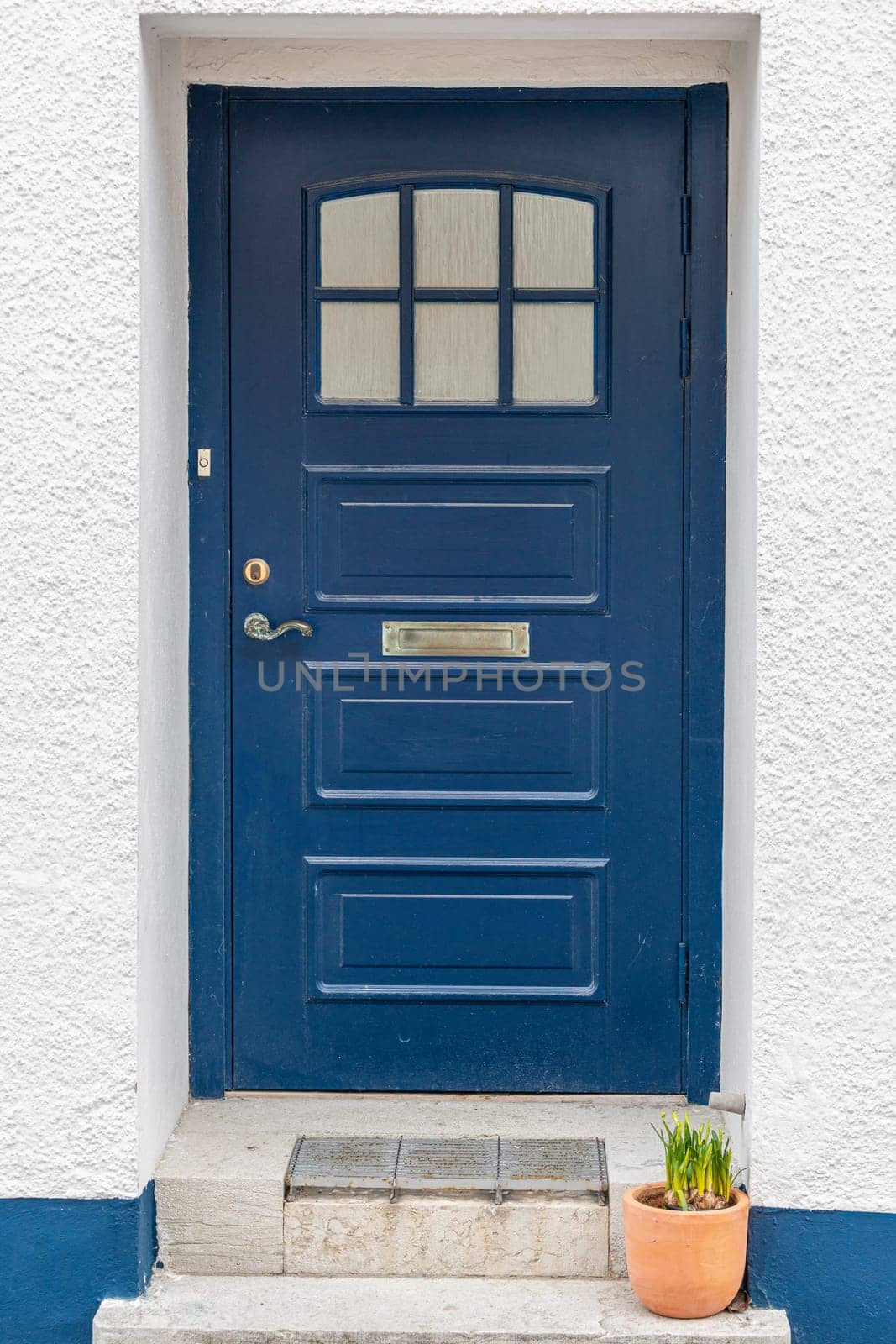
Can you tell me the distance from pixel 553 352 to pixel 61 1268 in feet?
8.16

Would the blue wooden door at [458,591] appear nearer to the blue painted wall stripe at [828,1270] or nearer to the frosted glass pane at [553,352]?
the frosted glass pane at [553,352]

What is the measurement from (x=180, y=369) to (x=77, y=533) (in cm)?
64

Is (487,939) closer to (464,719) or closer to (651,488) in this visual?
(464,719)

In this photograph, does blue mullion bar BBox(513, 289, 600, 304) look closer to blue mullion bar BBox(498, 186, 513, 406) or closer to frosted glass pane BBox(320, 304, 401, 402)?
blue mullion bar BBox(498, 186, 513, 406)

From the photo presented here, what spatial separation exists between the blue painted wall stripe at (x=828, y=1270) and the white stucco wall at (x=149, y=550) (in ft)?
0.18

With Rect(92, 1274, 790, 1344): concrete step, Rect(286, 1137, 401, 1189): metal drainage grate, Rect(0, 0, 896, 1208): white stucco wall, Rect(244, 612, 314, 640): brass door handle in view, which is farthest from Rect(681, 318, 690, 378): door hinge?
Rect(92, 1274, 790, 1344): concrete step

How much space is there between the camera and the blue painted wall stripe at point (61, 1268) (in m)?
3.08

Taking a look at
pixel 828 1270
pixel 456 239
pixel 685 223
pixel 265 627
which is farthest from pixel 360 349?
pixel 828 1270

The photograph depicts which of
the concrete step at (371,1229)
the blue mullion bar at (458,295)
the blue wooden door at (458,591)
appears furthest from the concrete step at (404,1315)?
the blue mullion bar at (458,295)

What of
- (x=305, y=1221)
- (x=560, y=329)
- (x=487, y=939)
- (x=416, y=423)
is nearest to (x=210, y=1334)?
(x=305, y=1221)

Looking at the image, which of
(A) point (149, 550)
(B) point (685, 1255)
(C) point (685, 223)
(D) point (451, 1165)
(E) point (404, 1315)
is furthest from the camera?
(C) point (685, 223)

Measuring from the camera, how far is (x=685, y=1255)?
290 centimetres

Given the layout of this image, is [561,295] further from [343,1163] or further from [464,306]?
[343,1163]

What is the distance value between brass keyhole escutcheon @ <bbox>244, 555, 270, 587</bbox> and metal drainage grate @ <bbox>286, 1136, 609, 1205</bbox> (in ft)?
4.61
